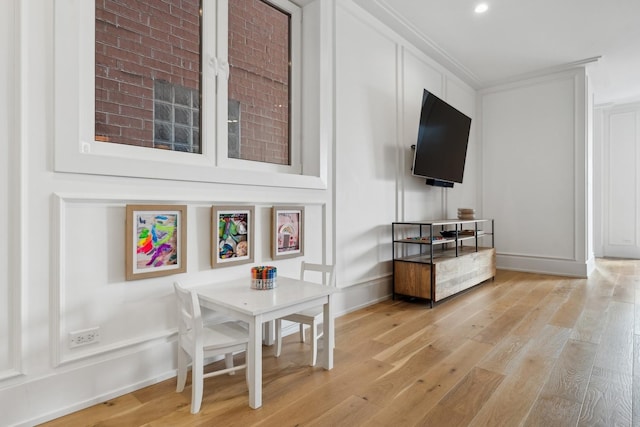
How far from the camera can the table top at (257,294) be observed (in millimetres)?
1772

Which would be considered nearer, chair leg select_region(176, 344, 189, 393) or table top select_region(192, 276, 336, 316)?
table top select_region(192, 276, 336, 316)

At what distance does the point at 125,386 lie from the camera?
1.87 metres

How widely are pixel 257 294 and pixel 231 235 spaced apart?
0.53m

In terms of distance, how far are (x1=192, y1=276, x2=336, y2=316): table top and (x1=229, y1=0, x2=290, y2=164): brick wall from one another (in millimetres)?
990

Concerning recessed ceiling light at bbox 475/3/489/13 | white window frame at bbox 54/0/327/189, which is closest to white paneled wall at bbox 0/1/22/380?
white window frame at bbox 54/0/327/189

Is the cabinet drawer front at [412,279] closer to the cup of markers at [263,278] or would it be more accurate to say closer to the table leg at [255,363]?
the cup of markers at [263,278]

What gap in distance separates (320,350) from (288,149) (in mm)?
1628

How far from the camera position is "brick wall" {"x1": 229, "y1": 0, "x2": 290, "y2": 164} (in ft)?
8.63

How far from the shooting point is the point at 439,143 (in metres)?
4.14

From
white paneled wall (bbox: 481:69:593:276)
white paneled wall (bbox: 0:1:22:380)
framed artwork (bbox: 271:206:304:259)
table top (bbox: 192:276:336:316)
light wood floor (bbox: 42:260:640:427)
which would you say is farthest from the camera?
white paneled wall (bbox: 481:69:593:276)

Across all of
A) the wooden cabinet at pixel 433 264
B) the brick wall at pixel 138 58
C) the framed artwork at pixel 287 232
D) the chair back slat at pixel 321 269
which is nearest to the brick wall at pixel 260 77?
the brick wall at pixel 138 58

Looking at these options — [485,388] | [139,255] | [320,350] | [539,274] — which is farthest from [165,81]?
[539,274]

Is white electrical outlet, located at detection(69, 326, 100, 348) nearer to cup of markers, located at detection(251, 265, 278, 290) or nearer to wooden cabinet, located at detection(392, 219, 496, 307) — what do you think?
cup of markers, located at detection(251, 265, 278, 290)

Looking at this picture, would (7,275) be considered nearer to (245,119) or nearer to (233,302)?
(233,302)
